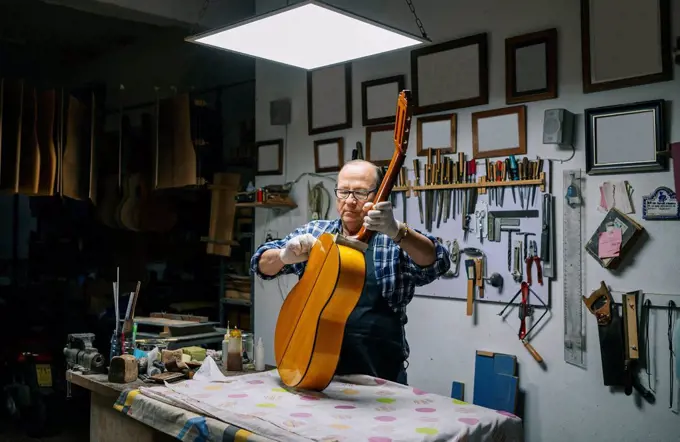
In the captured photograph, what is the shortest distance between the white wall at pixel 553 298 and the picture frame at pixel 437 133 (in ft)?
0.18

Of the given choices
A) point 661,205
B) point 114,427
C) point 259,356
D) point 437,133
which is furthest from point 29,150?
point 661,205

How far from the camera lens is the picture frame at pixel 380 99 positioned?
427 cm

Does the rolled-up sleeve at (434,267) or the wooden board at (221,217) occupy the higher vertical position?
the wooden board at (221,217)

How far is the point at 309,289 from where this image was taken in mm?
2090

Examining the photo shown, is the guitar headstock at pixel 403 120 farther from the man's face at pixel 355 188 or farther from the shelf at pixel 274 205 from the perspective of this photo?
the shelf at pixel 274 205

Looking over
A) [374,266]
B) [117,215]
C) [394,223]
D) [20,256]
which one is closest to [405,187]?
[374,266]

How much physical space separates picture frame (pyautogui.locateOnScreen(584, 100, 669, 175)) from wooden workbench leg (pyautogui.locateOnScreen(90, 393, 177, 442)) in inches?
99.2

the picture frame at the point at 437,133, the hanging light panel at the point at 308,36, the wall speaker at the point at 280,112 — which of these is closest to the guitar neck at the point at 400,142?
the hanging light panel at the point at 308,36

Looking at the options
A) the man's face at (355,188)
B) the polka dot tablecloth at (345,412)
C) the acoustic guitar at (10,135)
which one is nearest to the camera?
the polka dot tablecloth at (345,412)

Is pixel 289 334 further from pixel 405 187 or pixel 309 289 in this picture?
pixel 405 187

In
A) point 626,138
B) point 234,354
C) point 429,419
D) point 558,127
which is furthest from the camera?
point 558,127

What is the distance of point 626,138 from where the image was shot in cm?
315

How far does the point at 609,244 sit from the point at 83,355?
8.62ft

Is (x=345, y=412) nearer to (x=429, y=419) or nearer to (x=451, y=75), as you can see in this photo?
(x=429, y=419)
